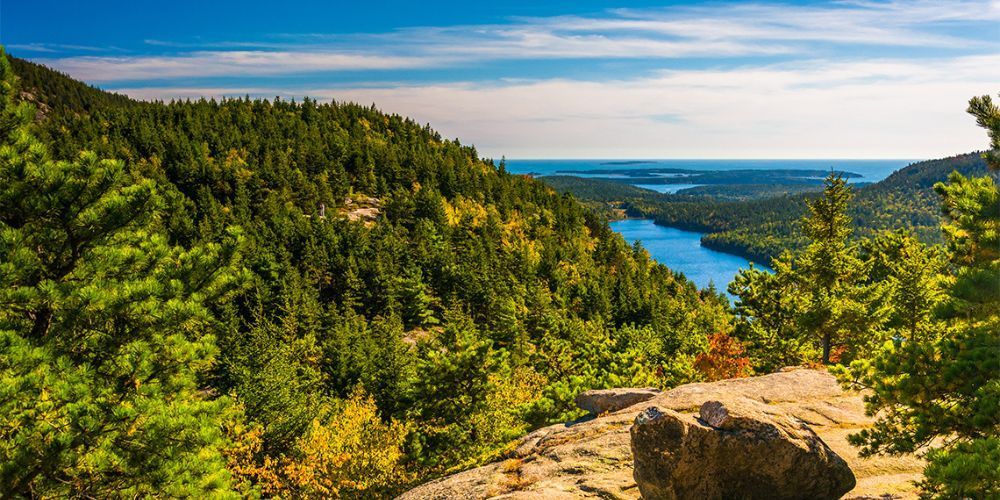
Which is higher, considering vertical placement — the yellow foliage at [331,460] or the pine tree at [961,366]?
the pine tree at [961,366]

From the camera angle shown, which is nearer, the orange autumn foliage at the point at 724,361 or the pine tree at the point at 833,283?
the pine tree at the point at 833,283

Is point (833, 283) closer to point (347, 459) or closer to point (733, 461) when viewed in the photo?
point (733, 461)

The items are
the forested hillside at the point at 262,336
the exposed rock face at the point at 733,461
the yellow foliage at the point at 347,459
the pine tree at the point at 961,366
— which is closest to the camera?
the pine tree at the point at 961,366

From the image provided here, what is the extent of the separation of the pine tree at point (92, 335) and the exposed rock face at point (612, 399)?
14541mm

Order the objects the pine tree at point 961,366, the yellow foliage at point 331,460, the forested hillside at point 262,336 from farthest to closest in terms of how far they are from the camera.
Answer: the yellow foliage at point 331,460
the forested hillside at point 262,336
the pine tree at point 961,366

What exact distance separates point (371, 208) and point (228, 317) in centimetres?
7773

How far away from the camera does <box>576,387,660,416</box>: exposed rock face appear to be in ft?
71.1

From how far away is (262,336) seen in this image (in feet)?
169

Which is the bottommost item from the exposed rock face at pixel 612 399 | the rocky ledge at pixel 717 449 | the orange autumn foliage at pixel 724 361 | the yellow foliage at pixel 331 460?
the yellow foliage at pixel 331 460

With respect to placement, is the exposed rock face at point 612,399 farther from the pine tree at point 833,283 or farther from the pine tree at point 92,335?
the pine tree at point 92,335

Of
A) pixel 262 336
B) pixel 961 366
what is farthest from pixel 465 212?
pixel 961 366

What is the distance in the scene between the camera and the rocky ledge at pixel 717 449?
1131 cm

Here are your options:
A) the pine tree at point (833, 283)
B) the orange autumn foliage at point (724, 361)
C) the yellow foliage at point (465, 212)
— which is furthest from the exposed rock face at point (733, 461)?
the yellow foliage at point (465, 212)

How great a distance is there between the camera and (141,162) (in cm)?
12888
